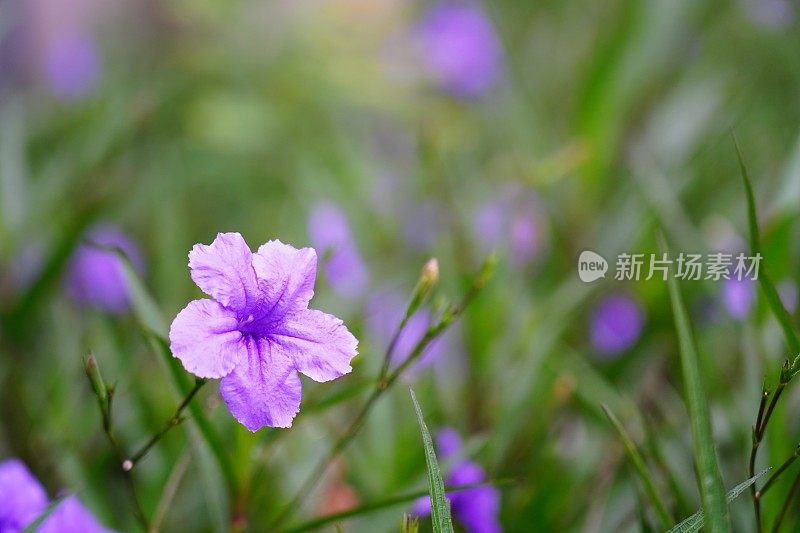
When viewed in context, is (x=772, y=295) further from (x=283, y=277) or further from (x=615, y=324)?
(x=615, y=324)

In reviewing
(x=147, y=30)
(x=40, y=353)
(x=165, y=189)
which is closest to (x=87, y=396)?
(x=40, y=353)

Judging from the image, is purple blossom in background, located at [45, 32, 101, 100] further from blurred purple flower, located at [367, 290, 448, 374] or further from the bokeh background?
Result: blurred purple flower, located at [367, 290, 448, 374]

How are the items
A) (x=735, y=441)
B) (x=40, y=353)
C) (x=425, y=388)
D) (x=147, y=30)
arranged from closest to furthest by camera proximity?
1. (x=735, y=441)
2. (x=425, y=388)
3. (x=40, y=353)
4. (x=147, y=30)

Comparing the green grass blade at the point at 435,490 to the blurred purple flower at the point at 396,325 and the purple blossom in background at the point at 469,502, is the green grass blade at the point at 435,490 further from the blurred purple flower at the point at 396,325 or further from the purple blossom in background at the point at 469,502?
the blurred purple flower at the point at 396,325

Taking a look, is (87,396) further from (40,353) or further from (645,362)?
(645,362)

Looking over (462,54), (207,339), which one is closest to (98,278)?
(207,339)

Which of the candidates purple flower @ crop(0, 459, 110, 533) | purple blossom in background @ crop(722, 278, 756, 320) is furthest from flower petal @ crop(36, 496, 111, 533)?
purple blossom in background @ crop(722, 278, 756, 320)

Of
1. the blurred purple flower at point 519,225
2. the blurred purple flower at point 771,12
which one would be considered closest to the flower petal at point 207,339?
the blurred purple flower at point 519,225
